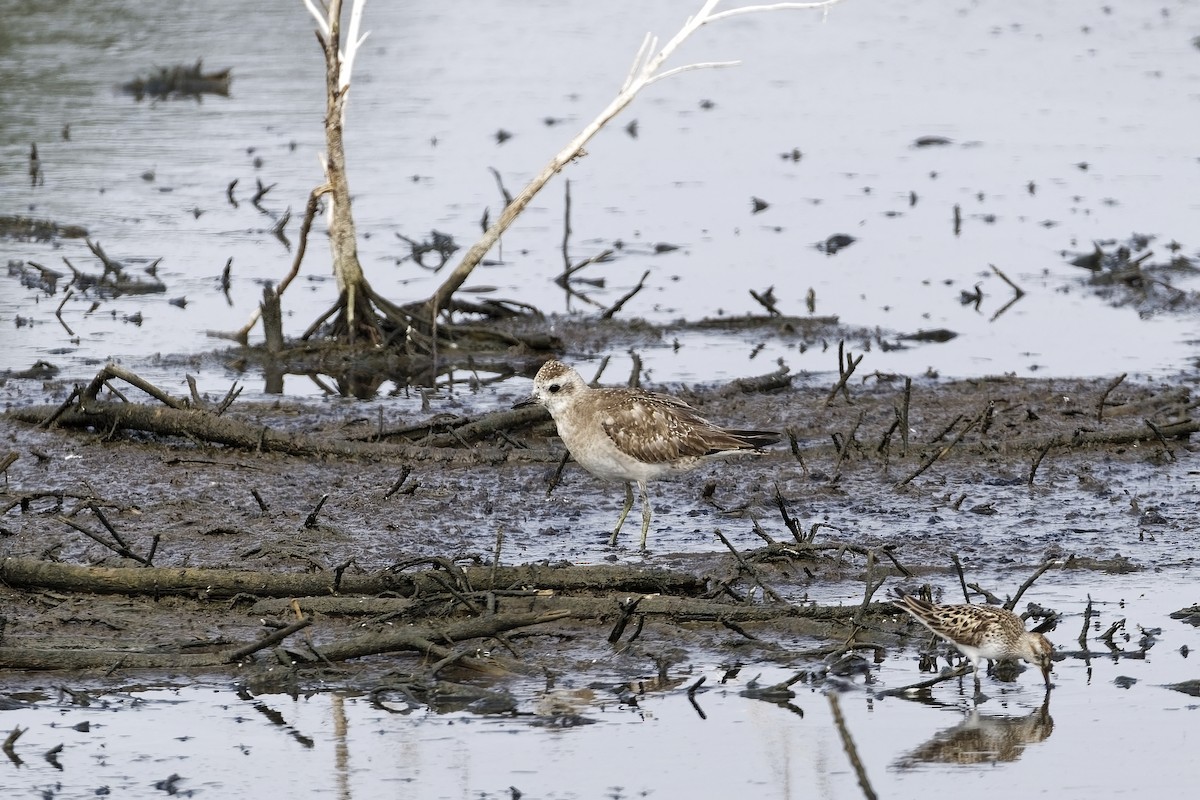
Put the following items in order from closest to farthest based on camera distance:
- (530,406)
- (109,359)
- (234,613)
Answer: (234,613) → (530,406) → (109,359)

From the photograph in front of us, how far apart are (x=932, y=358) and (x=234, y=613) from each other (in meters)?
7.32

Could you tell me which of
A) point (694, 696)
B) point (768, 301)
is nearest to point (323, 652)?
point (694, 696)

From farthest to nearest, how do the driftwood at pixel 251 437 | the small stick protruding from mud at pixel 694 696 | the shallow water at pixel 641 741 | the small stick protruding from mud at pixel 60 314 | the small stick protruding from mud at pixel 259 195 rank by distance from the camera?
the small stick protruding from mud at pixel 259 195 → the small stick protruding from mud at pixel 60 314 → the driftwood at pixel 251 437 → the small stick protruding from mud at pixel 694 696 → the shallow water at pixel 641 741

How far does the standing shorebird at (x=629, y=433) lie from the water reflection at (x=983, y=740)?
2730mm

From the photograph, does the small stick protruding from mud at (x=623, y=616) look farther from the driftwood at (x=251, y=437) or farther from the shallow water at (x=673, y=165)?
the shallow water at (x=673, y=165)

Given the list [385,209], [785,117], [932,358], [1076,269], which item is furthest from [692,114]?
[932,358]

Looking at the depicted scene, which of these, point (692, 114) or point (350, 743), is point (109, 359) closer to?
point (350, 743)

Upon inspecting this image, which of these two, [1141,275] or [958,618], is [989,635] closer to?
[958,618]

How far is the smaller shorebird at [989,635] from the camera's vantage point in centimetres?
730

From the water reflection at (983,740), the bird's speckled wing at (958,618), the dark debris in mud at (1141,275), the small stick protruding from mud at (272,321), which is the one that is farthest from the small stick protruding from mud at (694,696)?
the dark debris in mud at (1141,275)

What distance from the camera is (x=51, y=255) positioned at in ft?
56.9

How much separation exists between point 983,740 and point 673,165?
15.9 m

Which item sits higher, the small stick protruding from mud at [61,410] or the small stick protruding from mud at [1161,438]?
the small stick protruding from mud at [61,410]

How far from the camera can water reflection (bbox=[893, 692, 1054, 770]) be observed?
6.77 metres
